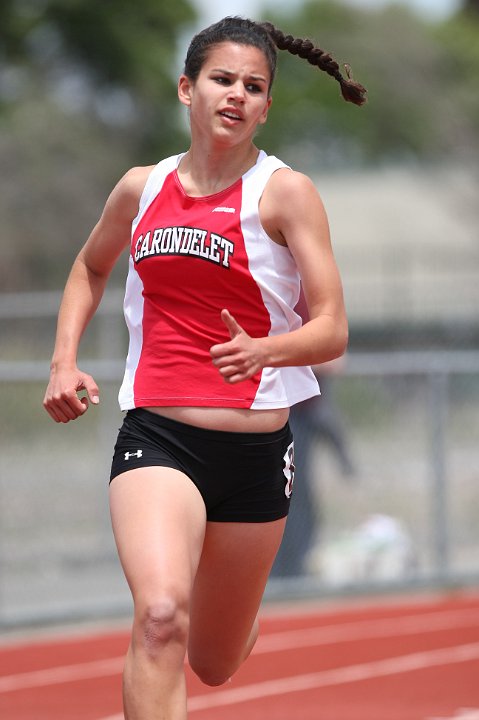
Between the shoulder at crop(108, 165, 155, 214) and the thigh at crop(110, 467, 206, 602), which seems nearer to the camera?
the thigh at crop(110, 467, 206, 602)

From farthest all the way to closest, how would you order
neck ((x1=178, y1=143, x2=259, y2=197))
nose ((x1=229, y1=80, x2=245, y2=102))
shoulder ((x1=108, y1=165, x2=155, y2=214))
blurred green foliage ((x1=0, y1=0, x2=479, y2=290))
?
blurred green foliage ((x1=0, y1=0, x2=479, y2=290)), shoulder ((x1=108, y1=165, x2=155, y2=214)), neck ((x1=178, y1=143, x2=259, y2=197)), nose ((x1=229, y1=80, x2=245, y2=102))

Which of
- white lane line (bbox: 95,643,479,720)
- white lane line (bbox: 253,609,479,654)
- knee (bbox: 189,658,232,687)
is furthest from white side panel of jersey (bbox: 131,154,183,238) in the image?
white lane line (bbox: 253,609,479,654)

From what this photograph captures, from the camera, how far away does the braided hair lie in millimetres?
4871

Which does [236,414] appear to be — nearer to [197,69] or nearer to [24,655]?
[197,69]

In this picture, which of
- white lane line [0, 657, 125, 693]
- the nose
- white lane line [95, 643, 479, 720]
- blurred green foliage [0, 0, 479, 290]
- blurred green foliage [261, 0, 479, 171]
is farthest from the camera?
blurred green foliage [261, 0, 479, 171]

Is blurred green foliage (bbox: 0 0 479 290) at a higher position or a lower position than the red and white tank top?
higher

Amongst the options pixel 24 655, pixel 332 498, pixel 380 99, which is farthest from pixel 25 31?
pixel 24 655

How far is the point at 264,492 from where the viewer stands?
194 inches

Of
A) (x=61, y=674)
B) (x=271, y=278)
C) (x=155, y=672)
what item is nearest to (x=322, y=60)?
(x=271, y=278)

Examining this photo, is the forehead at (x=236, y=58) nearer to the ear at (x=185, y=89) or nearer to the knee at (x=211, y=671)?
the ear at (x=185, y=89)

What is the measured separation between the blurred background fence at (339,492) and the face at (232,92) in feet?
16.9

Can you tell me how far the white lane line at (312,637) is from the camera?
8367mm

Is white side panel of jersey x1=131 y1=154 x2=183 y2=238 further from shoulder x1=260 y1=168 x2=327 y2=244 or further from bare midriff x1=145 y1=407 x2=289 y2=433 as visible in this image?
bare midriff x1=145 y1=407 x2=289 y2=433

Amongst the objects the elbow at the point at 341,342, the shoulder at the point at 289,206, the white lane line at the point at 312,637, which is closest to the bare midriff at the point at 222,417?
the elbow at the point at 341,342
